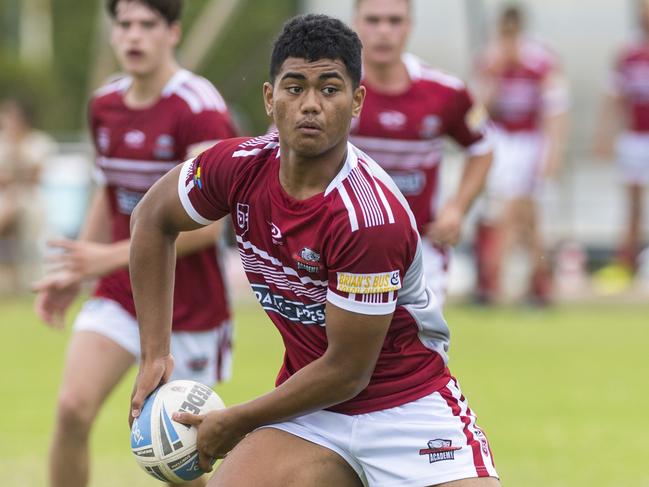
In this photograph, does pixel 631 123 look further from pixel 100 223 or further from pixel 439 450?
pixel 439 450

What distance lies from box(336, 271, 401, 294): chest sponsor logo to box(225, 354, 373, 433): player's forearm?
0.23 meters

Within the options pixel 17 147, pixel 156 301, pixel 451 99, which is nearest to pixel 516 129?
pixel 17 147

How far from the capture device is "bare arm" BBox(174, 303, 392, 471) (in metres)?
4.27

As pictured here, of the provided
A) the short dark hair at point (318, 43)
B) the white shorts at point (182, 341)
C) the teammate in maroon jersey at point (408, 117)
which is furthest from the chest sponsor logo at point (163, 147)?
the short dark hair at point (318, 43)

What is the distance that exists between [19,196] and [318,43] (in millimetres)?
12303

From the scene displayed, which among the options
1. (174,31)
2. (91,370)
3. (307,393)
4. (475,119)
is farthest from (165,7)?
(307,393)

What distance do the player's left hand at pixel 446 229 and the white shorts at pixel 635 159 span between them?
8.36 meters

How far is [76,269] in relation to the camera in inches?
226

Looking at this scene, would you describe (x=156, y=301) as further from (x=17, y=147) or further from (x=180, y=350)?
(x=17, y=147)

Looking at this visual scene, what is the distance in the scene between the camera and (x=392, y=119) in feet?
22.6

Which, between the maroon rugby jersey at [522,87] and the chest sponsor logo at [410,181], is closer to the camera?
the chest sponsor logo at [410,181]

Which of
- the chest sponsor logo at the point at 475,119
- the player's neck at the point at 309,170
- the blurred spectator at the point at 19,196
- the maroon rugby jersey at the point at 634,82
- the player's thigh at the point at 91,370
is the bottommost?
the blurred spectator at the point at 19,196

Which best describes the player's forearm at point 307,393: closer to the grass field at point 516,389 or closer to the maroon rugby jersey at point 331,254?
the maroon rugby jersey at point 331,254

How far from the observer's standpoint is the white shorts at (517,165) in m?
14.4
